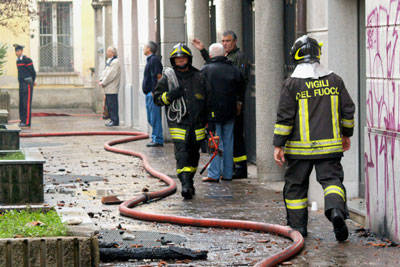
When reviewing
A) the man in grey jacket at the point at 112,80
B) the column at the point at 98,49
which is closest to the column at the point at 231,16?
the man in grey jacket at the point at 112,80

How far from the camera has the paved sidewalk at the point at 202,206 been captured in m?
7.26

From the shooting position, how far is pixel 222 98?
39.2ft

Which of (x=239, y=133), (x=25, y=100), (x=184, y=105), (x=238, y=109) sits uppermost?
(x=184, y=105)

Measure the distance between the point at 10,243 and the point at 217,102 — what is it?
6.47 meters

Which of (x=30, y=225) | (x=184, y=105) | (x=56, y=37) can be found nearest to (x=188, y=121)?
(x=184, y=105)

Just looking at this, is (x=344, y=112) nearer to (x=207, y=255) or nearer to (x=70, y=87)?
(x=207, y=255)

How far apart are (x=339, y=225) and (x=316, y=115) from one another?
95 cm

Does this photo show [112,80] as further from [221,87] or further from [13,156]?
[13,156]

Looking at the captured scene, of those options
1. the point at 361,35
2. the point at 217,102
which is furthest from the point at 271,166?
the point at 361,35

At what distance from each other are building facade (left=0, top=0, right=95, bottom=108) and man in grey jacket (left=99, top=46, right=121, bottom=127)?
10.1 meters

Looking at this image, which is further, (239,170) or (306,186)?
(239,170)

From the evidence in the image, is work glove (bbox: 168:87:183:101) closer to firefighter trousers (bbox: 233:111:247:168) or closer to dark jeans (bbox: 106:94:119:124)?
firefighter trousers (bbox: 233:111:247:168)

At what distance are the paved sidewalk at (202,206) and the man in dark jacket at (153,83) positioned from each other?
34 centimetres

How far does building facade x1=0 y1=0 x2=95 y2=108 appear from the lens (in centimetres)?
3381
